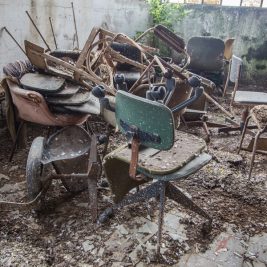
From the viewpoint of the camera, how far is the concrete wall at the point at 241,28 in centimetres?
692

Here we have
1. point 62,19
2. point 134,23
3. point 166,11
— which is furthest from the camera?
point 166,11

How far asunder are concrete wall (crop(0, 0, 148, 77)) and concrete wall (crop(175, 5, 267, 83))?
1.31 meters

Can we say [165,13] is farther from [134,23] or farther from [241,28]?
[241,28]

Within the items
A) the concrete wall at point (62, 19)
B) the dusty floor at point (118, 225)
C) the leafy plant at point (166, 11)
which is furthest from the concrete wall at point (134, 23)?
the dusty floor at point (118, 225)

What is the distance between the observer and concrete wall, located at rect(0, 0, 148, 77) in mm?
3758

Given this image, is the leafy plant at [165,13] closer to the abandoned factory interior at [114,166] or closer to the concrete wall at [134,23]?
the concrete wall at [134,23]

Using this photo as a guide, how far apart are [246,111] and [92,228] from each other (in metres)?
2.49

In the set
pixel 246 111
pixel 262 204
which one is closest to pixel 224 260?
pixel 262 204

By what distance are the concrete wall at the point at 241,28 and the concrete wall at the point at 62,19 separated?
1.31 metres

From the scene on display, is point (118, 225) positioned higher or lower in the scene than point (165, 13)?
lower

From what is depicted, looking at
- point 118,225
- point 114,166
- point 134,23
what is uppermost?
point 134,23

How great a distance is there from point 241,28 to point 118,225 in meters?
6.16

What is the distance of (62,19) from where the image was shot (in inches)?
185

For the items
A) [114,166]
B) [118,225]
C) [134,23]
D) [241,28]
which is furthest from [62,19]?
[241,28]
